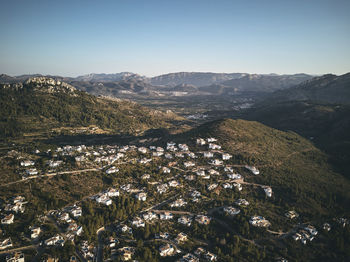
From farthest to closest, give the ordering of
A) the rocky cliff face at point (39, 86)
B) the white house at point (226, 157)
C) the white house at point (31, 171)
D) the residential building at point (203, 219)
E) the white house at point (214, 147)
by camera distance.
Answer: the rocky cliff face at point (39, 86) → the white house at point (214, 147) → the white house at point (226, 157) → the white house at point (31, 171) → the residential building at point (203, 219)

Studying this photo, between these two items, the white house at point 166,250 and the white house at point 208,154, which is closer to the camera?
the white house at point 166,250

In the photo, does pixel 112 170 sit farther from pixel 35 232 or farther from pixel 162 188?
pixel 35 232

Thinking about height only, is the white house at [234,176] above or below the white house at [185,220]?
above

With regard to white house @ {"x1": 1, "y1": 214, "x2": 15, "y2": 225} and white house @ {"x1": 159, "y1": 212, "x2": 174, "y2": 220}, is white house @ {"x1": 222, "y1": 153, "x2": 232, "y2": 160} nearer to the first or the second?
white house @ {"x1": 159, "y1": 212, "x2": 174, "y2": 220}

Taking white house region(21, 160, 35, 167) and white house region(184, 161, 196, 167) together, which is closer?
white house region(21, 160, 35, 167)

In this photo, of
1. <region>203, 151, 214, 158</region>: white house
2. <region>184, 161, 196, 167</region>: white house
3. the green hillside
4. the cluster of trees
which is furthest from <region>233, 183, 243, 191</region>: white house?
the cluster of trees

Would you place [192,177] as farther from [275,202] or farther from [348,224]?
[348,224]

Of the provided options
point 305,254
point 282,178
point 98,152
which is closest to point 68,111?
point 98,152

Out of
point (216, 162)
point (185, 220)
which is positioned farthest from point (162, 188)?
point (216, 162)

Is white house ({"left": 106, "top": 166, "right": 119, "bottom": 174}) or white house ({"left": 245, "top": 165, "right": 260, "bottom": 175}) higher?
white house ({"left": 106, "top": 166, "right": 119, "bottom": 174})

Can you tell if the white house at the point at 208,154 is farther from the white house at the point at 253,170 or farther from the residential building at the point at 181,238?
the residential building at the point at 181,238

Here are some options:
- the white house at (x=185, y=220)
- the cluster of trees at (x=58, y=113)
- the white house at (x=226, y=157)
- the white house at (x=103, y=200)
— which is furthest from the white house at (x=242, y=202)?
the cluster of trees at (x=58, y=113)
